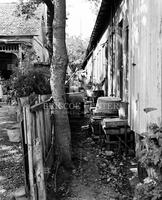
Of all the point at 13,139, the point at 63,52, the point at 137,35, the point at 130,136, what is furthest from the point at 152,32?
the point at 13,139

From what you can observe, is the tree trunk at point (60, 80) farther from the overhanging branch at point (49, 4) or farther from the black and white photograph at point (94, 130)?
the overhanging branch at point (49, 4)

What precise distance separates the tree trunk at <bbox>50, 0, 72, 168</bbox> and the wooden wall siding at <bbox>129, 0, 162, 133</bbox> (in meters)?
1.60

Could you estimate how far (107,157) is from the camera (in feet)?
19.5

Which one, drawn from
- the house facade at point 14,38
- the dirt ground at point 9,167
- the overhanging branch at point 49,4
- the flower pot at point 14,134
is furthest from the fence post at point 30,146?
the house facade at point 14,38

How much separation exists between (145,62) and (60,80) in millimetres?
2352

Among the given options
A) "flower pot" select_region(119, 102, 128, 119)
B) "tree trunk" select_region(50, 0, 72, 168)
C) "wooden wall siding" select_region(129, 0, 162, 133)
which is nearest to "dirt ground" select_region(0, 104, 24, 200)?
"tree trunk" select_region(50, 0, 72, 168)

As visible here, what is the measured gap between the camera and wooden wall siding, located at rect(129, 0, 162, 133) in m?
3.09

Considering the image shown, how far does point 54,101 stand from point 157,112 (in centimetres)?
280

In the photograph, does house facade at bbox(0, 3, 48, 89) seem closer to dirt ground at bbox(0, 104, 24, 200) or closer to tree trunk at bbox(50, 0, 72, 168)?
dirt ground at bbox(0, 104, 24, 200)

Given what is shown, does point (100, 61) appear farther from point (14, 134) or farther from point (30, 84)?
point (14, 134)

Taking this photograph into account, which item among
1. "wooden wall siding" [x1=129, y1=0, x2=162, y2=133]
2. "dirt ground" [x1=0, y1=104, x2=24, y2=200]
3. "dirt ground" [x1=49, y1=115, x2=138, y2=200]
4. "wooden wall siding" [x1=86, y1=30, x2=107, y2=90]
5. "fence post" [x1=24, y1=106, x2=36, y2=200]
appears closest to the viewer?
"wooden wall siding" [x1=129, y1=0, x2=162, y2=133]

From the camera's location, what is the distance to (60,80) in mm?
5465

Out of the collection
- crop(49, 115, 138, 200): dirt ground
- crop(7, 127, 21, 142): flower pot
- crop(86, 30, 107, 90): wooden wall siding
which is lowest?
crop(49, 115, 138, 200): dirt ground

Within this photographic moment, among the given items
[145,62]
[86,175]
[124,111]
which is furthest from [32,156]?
[124,111]
